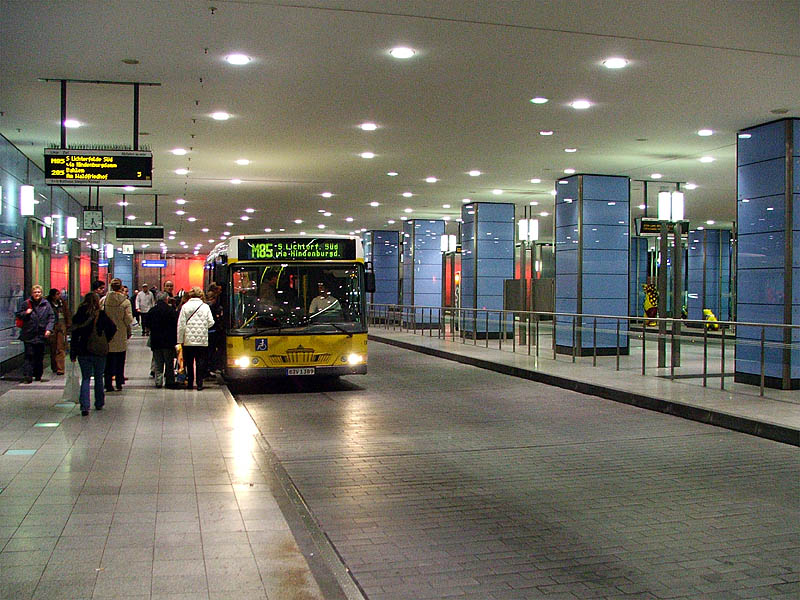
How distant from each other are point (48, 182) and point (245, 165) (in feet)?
22.7

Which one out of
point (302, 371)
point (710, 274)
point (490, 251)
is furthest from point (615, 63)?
point (710, 274)

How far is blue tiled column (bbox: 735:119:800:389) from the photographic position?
13.4 meters

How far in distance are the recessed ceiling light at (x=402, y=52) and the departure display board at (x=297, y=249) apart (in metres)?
4.78

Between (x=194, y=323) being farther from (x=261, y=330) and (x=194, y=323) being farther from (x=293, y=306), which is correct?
(x=293, y=306)

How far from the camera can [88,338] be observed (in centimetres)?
1081

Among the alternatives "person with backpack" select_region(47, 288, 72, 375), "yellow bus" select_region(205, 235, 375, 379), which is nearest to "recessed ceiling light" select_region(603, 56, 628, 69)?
"yellow bus" select_region(205, 235, 375, 379)

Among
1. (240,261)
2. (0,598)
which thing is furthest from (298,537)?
(240,261)

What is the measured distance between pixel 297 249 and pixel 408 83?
13.0 feet

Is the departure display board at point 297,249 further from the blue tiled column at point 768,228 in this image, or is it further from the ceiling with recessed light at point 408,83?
the blue tiled column at point 768,228

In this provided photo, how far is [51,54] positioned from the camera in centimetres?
990

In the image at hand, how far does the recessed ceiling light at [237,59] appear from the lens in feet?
32.8

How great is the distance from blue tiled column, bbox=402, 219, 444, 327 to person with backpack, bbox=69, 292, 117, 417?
24632mm

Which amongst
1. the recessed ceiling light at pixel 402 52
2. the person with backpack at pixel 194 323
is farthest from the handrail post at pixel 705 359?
the person with backpack at pixel 194 323

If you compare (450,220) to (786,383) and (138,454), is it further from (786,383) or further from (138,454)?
(138,454)
